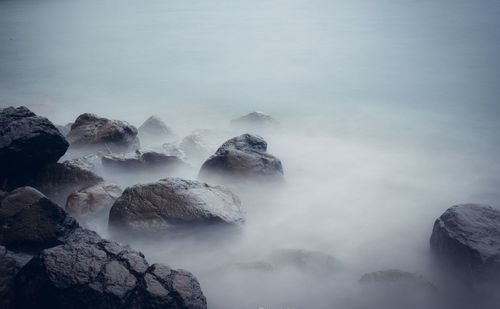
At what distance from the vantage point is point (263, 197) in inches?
260

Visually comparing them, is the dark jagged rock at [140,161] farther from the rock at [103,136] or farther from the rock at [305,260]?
the rock at [305,260]

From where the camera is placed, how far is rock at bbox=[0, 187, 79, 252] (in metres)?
3.90

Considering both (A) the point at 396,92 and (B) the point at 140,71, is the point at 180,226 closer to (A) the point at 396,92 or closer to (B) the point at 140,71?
(A) the point at 396,92

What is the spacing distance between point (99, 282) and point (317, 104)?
16409mm

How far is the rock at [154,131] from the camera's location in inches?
393

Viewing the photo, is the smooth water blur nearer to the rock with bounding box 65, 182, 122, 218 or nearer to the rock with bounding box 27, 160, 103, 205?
the rock with bounding box 65, 182, 122, 218

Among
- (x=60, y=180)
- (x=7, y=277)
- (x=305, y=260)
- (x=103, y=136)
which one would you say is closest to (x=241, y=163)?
(x=305, y=260)

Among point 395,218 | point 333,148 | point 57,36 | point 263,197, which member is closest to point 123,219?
point 263,197

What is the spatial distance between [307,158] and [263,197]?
367 cm

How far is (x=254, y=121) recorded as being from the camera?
463 inches

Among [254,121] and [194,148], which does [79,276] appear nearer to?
[194,148]

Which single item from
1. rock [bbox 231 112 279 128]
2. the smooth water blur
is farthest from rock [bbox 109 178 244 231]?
rock [bbox 231 112 279 128]

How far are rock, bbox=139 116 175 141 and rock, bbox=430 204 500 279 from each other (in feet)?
23.9

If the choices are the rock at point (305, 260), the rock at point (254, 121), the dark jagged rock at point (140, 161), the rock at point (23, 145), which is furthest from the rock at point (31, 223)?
the rock at point (254, 121)
